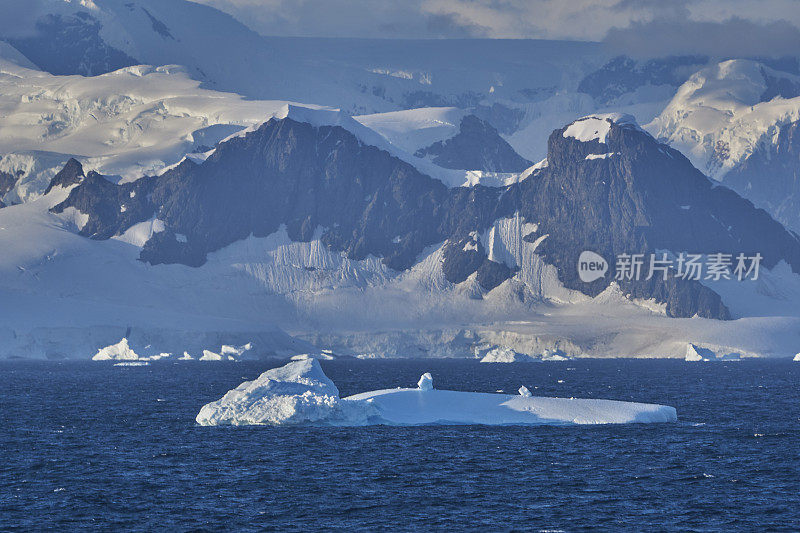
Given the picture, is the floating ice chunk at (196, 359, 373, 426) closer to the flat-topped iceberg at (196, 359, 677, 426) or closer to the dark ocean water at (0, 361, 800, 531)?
the flat-topped iceberg at (196, 359, 677, 426)

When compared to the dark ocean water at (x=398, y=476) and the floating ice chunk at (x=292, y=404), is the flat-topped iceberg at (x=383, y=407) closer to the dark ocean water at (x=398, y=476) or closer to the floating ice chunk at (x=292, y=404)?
the floating ice chunk at (x=292, y=404)

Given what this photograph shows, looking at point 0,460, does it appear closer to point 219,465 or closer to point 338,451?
point 219,465

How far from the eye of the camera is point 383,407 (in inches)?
5212

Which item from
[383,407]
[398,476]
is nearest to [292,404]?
[383,407]

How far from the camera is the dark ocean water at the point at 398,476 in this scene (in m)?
83.2

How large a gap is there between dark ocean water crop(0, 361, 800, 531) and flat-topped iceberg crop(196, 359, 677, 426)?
1431mm

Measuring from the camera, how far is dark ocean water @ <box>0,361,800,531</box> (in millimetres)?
83250

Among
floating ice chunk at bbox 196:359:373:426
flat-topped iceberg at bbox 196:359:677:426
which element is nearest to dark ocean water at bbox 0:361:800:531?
flat-topped iceberg at bbox 196:359:677:426

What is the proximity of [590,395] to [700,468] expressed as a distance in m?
80.1

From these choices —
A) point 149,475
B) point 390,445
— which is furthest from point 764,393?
point 149,475

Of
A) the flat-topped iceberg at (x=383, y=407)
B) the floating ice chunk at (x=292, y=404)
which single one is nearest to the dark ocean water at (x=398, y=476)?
the flat-topped iceberg at (x=383, y=407)

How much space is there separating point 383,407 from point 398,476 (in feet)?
108

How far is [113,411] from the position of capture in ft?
506

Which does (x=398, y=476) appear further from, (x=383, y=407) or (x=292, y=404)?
(x=383, y=407)
